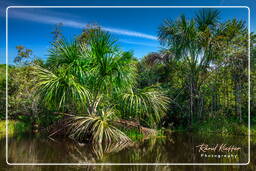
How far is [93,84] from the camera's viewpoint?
6965mm

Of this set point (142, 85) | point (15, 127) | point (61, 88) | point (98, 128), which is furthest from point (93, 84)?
point (15, 127)

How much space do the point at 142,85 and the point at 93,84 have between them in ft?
16.6

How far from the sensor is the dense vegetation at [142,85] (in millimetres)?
6824

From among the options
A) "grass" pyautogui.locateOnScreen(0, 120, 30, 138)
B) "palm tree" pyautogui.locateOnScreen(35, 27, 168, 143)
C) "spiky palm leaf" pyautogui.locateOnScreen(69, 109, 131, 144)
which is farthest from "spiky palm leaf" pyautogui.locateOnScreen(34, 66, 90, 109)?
"grass" pyautogui.locateOnScreen(0, 120, 30, 138)

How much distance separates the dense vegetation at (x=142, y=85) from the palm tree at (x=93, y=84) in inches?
1.1

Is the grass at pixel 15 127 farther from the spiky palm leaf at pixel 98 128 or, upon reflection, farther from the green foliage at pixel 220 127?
the green foliage at pixel 220 127

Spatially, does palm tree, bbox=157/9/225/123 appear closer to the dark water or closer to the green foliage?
the green foliage

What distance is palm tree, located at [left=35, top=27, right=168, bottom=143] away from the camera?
21.4 ft

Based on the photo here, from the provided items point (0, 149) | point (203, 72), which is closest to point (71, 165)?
point (0, 149)

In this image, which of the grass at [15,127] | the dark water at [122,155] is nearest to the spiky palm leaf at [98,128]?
the dark water at [122,155]

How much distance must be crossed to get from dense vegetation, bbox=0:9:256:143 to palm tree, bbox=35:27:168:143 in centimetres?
3

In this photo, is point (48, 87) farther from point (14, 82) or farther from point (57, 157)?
point (14, 82)

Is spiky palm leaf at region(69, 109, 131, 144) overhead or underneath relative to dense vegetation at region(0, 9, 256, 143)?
underneath

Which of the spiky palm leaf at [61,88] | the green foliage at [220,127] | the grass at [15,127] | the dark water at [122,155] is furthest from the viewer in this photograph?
the grass at [15,127]
